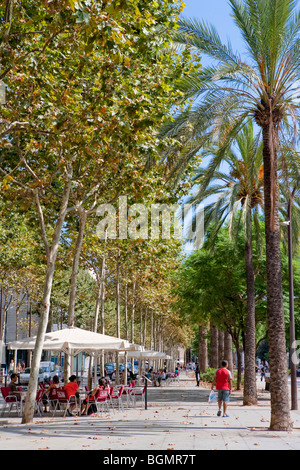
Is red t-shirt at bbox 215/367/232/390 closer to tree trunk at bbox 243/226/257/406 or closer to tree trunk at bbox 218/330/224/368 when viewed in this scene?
tree trunk at bbox 243/226/257/406

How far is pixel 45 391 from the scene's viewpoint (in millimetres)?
17969

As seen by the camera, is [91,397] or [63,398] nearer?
[63,398]

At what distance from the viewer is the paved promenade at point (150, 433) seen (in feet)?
35.0

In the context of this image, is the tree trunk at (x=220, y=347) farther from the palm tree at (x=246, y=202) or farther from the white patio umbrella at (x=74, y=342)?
the white patio umbrella at (x=74, y=342)

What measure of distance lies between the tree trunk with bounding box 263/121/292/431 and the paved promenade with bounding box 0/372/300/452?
619 mm

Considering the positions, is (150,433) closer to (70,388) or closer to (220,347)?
(70,388)

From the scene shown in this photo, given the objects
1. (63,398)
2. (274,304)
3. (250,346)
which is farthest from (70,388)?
(250,346)

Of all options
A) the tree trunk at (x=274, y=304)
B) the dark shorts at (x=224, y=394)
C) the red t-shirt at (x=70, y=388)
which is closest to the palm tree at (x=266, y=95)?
the tree trunk at (x=274, y=304)

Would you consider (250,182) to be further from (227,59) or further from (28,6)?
(28,6)

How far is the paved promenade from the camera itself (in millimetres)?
10672

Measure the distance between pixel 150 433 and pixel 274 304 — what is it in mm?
4258

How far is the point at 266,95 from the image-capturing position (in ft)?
47.3
